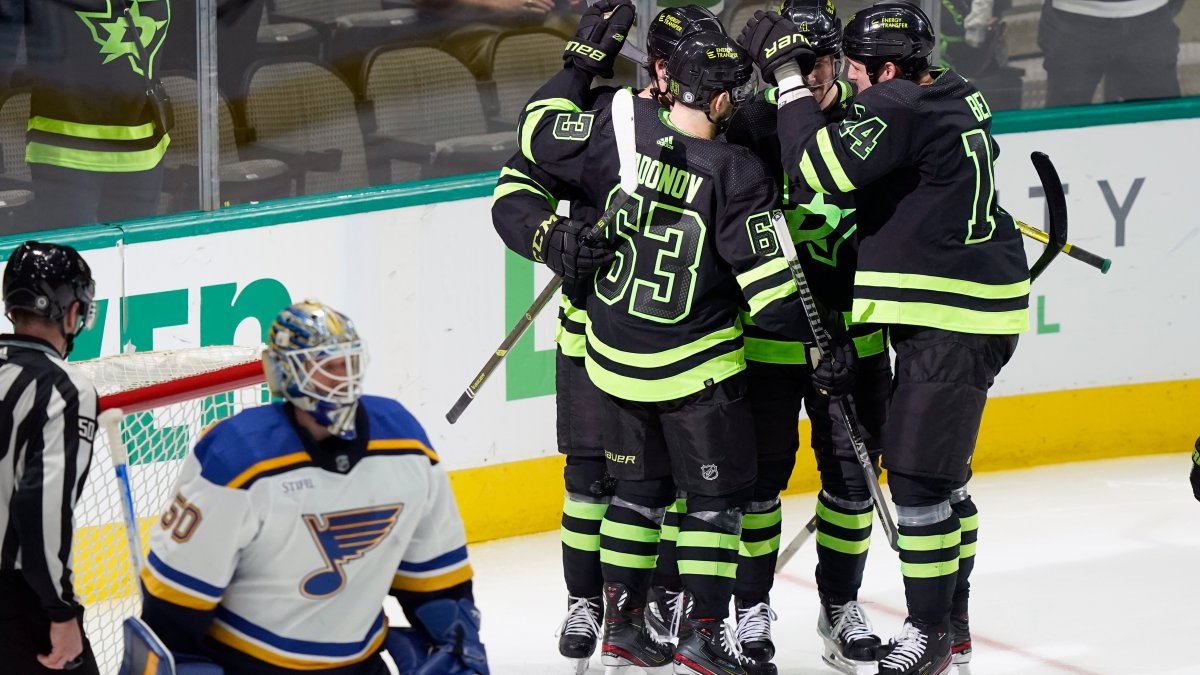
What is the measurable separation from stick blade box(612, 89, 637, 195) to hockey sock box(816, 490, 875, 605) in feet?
3.15

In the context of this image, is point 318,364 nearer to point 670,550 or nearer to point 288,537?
point 288,537

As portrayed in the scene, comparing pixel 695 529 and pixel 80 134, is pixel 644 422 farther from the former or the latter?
pixel 80 134

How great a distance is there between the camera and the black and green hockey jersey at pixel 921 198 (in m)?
3.62

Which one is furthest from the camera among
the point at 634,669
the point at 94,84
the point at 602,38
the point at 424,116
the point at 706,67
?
the point at 424,116

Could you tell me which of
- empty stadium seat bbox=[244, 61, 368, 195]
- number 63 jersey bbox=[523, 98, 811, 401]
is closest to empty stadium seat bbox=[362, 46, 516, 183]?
empty stadium seat bbox=[244, 61, 368, 195]

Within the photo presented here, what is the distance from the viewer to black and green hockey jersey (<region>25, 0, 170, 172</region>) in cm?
440

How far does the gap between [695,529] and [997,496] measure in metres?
2.17

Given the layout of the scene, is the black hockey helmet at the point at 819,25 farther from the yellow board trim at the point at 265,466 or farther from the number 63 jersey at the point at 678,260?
the yellow board trim at the point at 265,466

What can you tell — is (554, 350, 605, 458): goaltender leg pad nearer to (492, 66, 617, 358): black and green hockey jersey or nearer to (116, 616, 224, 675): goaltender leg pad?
(492, 66, 617, 358): black and green hockey jersey

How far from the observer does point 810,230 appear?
3990mm

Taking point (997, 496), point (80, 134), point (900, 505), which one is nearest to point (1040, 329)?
point (997, 496)

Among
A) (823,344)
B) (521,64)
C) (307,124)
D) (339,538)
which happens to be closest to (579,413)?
(823,344)

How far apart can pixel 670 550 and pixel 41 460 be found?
5.69ft

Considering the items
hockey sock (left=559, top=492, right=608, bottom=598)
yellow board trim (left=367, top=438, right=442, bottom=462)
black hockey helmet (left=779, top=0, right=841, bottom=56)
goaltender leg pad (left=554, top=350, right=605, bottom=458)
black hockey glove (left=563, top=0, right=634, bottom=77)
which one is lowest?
hockey sock (left=559, top=492, right=608, bottom=598)
